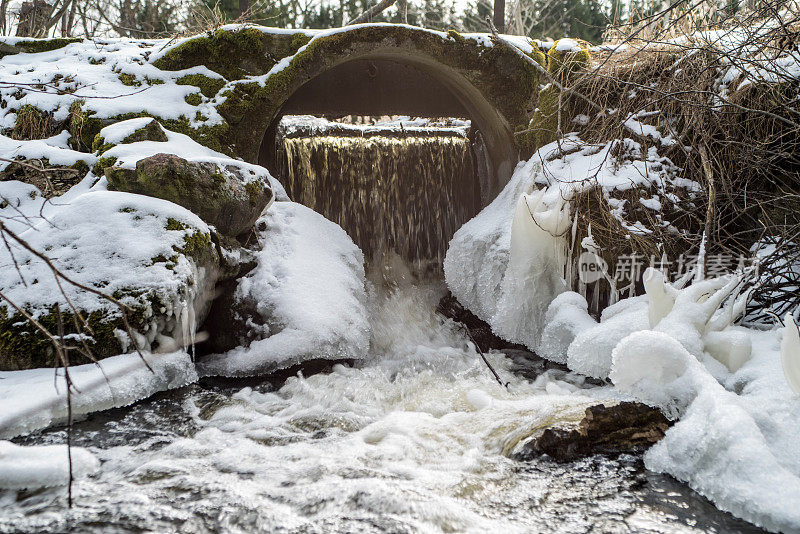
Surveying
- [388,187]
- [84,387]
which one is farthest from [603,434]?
[388,187]

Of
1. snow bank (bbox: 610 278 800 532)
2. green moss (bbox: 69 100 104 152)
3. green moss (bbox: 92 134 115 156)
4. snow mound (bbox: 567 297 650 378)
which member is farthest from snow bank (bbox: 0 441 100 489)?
green moss (bbox: 69 100 104 152)

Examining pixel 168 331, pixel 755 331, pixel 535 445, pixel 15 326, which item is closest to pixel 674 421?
pixel 535 445

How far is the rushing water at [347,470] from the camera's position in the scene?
7.32ft

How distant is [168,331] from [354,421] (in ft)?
4.75

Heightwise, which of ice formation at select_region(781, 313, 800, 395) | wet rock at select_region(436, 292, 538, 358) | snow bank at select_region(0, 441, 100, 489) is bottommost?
wet rock at select_region(436, 292, 538, 358)

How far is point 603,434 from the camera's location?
9.61ft

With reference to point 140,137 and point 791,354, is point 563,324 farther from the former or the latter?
point 140,137

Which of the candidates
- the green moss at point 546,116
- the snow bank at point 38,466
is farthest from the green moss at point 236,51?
the snow bank at point 38,466

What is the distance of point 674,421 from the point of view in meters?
2.95

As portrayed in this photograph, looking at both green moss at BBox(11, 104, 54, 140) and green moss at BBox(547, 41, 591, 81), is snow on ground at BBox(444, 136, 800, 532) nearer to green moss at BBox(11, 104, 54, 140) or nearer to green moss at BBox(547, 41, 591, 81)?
green moss at BBox(547, 41, 591, 81)

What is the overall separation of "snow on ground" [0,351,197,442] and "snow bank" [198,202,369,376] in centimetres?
46

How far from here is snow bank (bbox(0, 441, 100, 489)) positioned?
2367 millimetres

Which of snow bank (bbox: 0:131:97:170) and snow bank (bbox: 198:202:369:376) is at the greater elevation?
snow bank (bbox: 0:131:97:170)

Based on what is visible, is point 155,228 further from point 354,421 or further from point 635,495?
point 635,495
